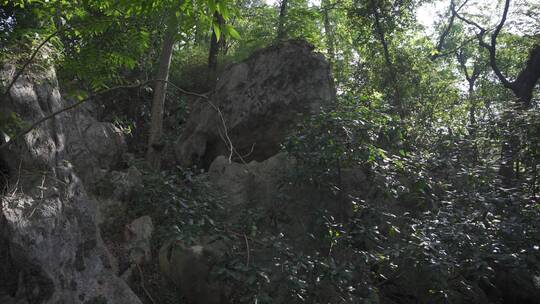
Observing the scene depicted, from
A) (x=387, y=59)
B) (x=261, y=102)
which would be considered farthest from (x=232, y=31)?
(x=387, y=59)

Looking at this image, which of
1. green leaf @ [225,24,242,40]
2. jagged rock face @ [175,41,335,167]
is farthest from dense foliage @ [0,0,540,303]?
jagged rock face @ [175,41,335,167]

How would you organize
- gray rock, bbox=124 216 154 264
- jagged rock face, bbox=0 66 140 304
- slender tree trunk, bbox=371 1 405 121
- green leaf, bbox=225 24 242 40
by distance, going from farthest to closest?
slender tree trunk, bbox=371 1 405 121, gray rock, bbox=124 216 154 264, jagged rock face, bbox=0 66 140 304, green leaf, bbox=225 24 242 40

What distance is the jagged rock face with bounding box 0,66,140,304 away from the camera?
12.6 feet

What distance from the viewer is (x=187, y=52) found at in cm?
1322

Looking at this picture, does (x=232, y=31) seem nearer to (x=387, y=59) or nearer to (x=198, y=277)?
(x=198, y=277)

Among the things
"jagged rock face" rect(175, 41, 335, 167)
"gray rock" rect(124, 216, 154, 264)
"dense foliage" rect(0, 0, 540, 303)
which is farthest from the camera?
"jagged rock face" rect(175, 41, 335, 167)

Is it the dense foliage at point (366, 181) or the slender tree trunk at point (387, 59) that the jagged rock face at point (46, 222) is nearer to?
the dense foliage at point (366, 181)

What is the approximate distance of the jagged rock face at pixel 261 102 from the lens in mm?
8703

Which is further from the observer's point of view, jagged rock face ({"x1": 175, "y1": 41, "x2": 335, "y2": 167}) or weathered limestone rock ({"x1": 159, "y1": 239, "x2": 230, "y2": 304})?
jagged rock face ({"x1": 175, "y1": 41, "x2": 335, "y2": 167})

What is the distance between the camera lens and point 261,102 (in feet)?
29.1

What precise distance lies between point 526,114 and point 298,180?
410cm

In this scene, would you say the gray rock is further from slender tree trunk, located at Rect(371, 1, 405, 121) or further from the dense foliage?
slender tree trunk, located at Rect(371, 1, 405, 121)

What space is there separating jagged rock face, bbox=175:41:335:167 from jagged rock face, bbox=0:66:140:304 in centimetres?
416

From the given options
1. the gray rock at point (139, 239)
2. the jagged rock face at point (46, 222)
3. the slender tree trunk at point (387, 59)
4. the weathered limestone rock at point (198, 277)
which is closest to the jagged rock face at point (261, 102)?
the slender tree trunk at point (387, 59)
